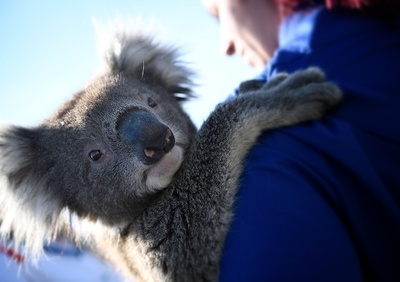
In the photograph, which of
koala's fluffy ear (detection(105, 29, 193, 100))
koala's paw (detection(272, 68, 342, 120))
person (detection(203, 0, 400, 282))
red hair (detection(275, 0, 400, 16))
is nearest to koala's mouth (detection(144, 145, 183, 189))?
person (detection(203, 0, 400, 282))

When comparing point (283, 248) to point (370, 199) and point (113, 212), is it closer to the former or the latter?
point (370, 199)

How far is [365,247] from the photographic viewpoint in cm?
126

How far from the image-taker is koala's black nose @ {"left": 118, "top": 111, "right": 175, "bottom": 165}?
5.54 ft

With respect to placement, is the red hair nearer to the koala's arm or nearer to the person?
the person

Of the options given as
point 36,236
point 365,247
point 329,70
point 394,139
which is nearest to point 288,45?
point 329,70

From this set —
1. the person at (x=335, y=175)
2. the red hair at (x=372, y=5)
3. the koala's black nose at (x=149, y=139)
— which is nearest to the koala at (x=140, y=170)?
the koala's black nose at (x=149, y=139)

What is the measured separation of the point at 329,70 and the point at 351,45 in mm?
177

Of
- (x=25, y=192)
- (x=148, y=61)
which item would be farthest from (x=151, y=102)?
(x=25, y=192)

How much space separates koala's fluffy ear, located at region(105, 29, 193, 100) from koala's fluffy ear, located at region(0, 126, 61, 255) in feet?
2.07

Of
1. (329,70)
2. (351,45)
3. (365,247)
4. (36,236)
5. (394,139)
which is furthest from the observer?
(36,236)

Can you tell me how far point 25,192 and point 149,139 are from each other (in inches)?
26.2

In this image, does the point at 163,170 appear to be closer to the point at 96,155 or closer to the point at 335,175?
the point at 96,155

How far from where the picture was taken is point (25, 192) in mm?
1870

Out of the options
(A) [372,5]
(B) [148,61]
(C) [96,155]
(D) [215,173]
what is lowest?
(D) [215,173]
